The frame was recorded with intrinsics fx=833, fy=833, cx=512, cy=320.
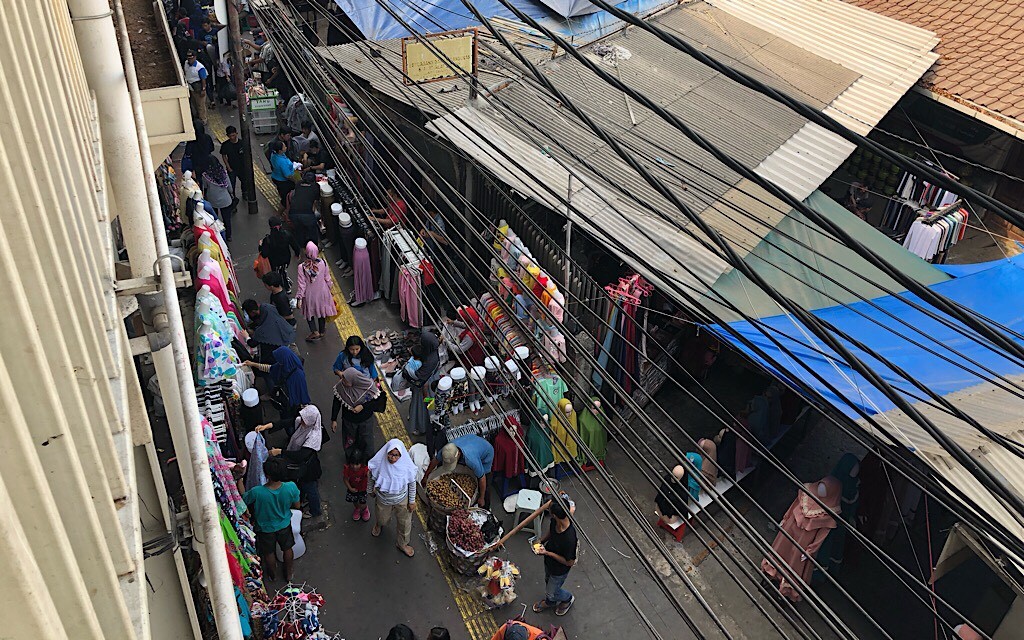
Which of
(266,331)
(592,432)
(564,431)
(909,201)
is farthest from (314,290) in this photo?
(909,201)

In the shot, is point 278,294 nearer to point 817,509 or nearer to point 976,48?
point 817,509

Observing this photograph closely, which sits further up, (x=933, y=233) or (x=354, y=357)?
(x=933, y=233)

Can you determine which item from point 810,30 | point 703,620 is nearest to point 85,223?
point 703,620

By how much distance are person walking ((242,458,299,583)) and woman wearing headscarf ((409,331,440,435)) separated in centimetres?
181

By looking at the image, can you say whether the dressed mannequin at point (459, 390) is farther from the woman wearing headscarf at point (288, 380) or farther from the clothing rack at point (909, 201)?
the clothing rack at point (909, 201)

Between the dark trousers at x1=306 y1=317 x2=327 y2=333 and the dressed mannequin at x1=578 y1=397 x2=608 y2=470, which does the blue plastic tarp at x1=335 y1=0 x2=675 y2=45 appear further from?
the dressed mannequin at x1=578 y1=397 x2=608 y2=470

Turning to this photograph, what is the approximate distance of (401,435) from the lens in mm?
9406

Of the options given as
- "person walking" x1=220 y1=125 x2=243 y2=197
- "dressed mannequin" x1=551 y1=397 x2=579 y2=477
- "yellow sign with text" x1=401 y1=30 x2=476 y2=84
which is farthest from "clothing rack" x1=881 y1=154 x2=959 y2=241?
"person walking" x1=220 y1=125 x2=243 y2=197

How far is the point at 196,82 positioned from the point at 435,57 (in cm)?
757

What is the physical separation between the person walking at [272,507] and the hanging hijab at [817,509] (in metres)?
4.52

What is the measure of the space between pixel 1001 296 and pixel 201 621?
8.22m

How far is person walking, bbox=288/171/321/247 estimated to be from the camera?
36.9ft

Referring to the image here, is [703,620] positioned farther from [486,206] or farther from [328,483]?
[486,206]

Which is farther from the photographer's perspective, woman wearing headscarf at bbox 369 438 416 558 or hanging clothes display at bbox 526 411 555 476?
hanging clothes display at bbox 526 411 555 476
